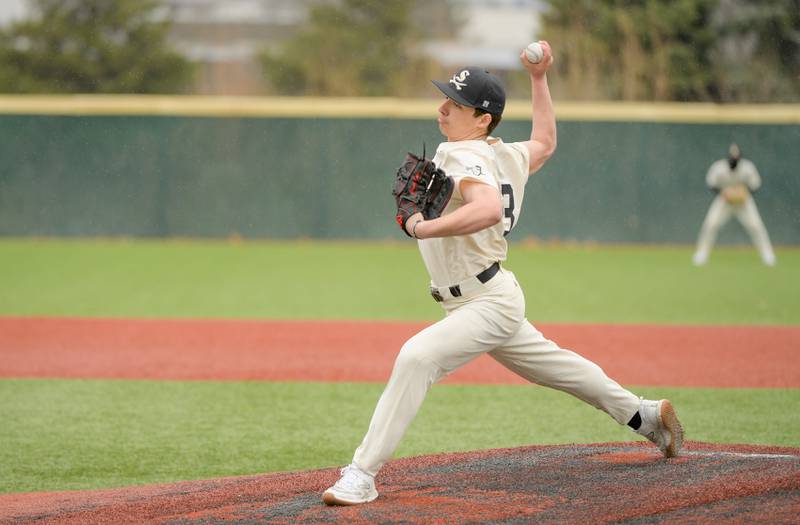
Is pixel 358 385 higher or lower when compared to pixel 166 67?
lower

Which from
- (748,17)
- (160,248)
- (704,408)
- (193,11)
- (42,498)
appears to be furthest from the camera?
(193,11)

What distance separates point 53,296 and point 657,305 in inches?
289

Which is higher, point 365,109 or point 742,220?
point 365,109

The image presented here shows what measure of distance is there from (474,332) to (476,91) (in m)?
0.99

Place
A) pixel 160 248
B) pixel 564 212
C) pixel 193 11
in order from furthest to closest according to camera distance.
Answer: pixel 193 11
pixel 564 212
pixel 160 248

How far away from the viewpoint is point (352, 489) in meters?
4.37

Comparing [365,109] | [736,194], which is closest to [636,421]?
[736,194]

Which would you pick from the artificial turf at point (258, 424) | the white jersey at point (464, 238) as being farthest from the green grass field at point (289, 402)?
the white jersey at point (464, 238)

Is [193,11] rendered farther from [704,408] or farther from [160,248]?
[704,408]

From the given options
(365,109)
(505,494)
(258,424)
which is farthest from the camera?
(365,109)

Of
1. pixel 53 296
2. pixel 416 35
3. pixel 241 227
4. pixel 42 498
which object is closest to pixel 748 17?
pixel 416 35

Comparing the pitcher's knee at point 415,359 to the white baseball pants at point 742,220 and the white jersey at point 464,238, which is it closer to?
the white jersey at point 464,238

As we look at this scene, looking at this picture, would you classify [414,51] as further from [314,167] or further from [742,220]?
[742,220]

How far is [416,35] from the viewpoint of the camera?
127 feet
